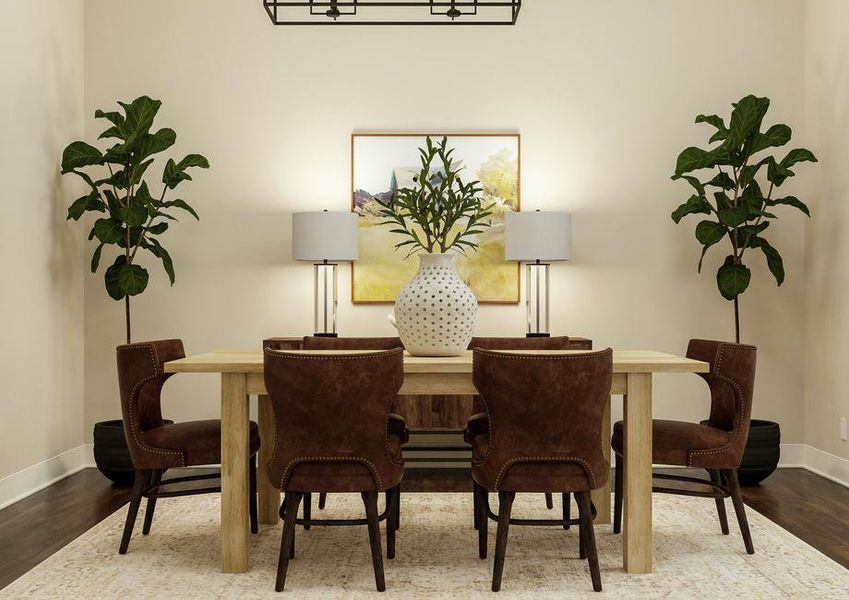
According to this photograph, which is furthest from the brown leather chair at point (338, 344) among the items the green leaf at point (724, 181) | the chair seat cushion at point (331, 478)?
the green leaf at point (724, 181)

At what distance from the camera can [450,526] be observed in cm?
380

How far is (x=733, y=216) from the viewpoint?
15.2 feet

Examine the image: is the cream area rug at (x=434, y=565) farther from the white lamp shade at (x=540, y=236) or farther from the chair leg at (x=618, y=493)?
the white lamp shade at (x=540, y=236)

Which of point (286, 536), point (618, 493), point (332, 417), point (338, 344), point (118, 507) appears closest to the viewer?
point (332, 417)

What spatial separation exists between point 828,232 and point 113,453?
4.59m

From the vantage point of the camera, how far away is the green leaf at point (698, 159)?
4.70 meters

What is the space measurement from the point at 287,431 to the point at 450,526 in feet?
4.22

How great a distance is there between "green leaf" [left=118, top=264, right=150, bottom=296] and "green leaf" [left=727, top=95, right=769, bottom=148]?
359cm

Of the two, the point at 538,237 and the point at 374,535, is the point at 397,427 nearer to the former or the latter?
the point at 374,535

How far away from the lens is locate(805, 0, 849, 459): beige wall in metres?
4.82

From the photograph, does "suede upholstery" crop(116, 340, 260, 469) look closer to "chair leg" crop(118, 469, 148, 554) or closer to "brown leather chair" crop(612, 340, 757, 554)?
"chair leg" crop(118, 469, 148, 554)

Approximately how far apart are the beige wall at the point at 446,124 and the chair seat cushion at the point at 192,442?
6.44ft

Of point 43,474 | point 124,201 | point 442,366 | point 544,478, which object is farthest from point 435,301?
point 43,474

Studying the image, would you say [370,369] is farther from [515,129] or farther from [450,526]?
[515,129]
